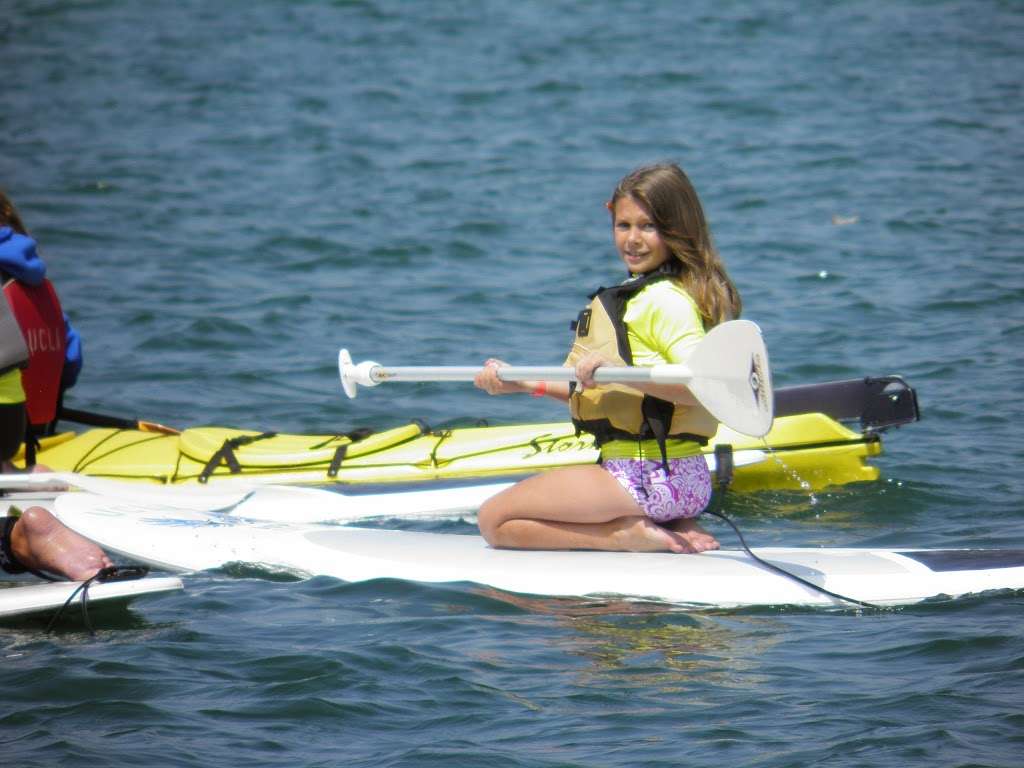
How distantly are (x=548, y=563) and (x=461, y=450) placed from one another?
1.70m

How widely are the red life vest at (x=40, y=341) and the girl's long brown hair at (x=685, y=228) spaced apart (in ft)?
8.81

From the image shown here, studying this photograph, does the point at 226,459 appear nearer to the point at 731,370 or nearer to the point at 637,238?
the point at 637,238

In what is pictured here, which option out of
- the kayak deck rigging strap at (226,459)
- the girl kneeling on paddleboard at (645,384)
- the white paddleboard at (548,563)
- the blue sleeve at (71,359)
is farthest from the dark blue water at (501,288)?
the blue sleeve at (71,359)

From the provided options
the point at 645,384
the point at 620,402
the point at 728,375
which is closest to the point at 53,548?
the point at 620,402

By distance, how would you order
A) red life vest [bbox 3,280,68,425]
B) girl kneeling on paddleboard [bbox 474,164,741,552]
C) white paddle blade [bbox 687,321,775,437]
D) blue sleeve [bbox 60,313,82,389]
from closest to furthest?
1. white paddle blade [bbox 687,321,775,437]
2. girl kneeling on paddleboard [bbox 474,164,741,552]
3. red life vest [bbox 3,280,68,425]
4. blue sleeve [bbox 60,313,82,389]

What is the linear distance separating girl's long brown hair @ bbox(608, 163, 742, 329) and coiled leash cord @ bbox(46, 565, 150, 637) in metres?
1.83

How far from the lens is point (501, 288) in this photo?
32.5 ft

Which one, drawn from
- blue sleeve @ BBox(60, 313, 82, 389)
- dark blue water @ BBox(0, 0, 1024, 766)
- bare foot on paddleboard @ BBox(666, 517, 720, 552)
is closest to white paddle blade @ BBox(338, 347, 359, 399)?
dark blue water @ BBox(0, 0, 1024, 766)

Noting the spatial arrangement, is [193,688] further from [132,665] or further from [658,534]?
[658,534]

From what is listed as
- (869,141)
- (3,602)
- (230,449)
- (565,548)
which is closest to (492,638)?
(565,548)

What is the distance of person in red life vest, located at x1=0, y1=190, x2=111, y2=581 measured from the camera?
441 cm

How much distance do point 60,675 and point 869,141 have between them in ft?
34.4

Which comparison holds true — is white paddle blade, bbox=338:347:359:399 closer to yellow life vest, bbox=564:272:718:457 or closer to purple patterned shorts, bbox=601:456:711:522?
yellow life vest, bbox=564:272:718:457

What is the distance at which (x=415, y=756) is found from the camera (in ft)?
11.0
